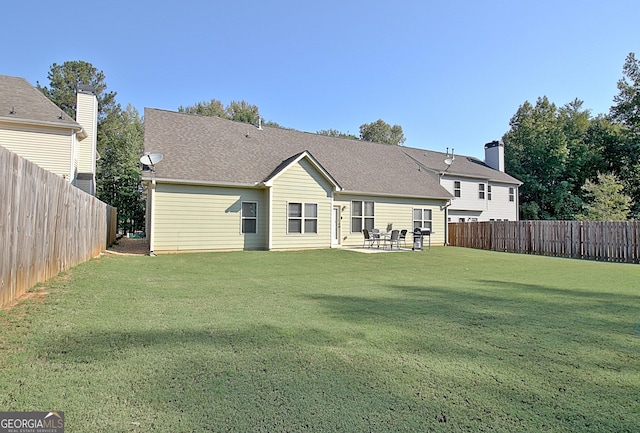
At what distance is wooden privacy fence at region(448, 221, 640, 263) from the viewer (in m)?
15.0

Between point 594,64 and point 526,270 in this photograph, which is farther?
point 594,64

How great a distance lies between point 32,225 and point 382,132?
149 feet

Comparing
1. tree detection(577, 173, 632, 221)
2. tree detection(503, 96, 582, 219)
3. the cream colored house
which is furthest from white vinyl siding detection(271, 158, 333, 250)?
tree detection(503, 96, 582, 219)

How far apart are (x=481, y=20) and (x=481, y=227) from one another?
437 inches

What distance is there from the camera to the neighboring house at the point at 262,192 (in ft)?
44.5

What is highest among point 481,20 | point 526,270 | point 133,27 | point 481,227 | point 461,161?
point 133,27

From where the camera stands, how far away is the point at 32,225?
5473 millimetres

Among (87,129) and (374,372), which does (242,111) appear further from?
(374,372)

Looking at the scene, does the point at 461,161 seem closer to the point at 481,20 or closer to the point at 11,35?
the point at 481,20

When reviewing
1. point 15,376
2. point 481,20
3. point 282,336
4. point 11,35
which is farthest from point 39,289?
point 11,35

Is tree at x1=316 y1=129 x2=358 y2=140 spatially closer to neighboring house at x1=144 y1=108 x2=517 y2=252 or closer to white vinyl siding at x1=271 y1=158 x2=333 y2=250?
neighboring house at x1=144 y1=108 x2=517 y2=252

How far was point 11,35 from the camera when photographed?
15.8 m

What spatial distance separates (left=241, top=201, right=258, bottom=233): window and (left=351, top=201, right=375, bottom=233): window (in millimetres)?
4752

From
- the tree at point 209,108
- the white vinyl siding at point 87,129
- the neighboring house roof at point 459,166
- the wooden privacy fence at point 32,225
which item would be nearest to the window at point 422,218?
the neighboring house roof at point 459,166
